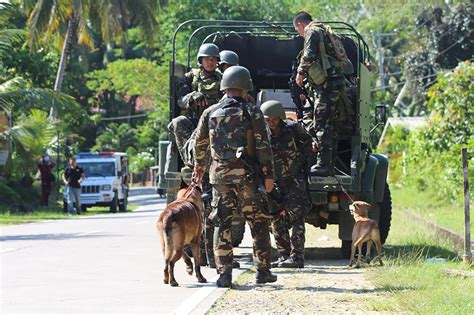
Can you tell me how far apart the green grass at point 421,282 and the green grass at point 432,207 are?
11.7 feet

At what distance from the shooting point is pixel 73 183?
34.2 metres

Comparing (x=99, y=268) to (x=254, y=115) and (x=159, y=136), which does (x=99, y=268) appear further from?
(x=159, y=136)

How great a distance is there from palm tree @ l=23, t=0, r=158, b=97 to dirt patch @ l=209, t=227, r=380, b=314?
25549 mm

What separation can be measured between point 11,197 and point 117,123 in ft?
132

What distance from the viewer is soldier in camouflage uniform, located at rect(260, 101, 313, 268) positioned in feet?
44.8

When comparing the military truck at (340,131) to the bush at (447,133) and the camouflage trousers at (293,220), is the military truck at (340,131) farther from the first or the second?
the bush at (447,133)

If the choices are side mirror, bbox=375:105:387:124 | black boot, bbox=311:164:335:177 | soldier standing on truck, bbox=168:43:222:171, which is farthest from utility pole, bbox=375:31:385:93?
black boot, bbox=311:164:335:177

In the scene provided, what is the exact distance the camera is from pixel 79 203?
1357 inches

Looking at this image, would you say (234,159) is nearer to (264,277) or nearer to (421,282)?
(264,277)

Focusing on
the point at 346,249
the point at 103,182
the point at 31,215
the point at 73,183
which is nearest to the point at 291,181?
the point at 346,249

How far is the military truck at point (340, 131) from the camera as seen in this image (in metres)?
14.7

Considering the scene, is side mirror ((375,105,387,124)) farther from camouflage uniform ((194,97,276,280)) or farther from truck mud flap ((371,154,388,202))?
camouflage uniform ((194,97,276,280))

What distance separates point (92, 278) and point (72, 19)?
30424 mm

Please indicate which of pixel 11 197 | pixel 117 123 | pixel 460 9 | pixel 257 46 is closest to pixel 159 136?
pixel 117 123
